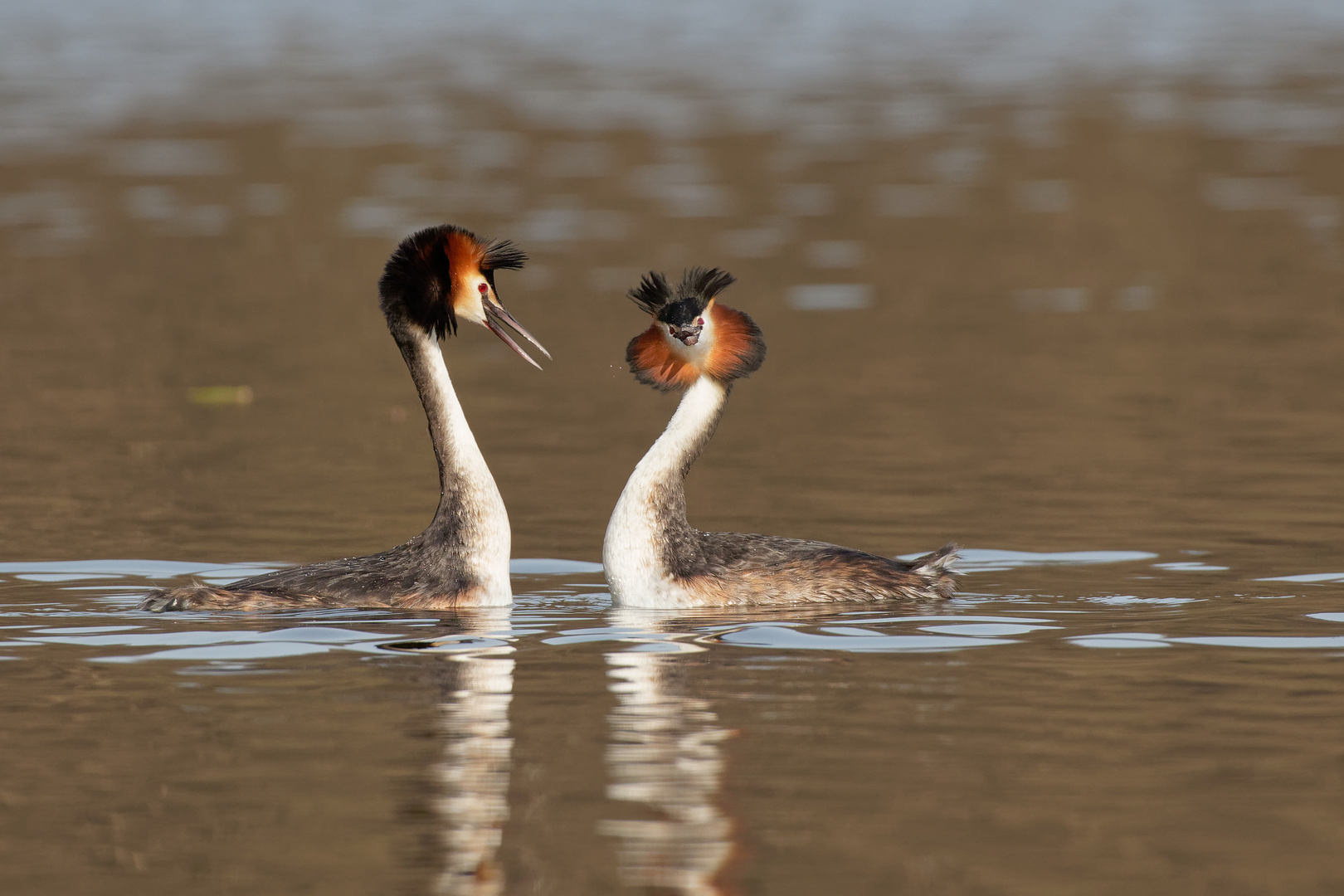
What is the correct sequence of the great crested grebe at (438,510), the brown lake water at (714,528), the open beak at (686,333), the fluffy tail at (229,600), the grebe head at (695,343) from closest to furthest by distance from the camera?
the brown lake water at (714,528) → the fluffy tail at (229,600) → the great crested grebe at (438,510) → the open beak at (686,333) → the grebe head at (695,343)

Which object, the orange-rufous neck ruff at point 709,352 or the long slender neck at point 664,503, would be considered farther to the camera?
the orange-rufous neck ruff at point 709,352

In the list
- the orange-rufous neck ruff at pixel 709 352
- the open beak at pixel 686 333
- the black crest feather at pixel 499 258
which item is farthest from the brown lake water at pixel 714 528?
the black crest feather at pixel 499 258

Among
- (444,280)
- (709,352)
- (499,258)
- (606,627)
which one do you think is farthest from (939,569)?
(444,280)

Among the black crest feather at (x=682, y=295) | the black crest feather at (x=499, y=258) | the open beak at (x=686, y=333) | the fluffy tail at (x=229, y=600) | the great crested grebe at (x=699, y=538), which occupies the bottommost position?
the fluffy tail at (x=229, y=600)

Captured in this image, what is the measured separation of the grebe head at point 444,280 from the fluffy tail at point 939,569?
93.1 inches

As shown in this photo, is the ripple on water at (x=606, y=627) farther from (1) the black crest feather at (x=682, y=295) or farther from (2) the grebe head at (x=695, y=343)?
(1) the black crest feather at (x=682, y=295)

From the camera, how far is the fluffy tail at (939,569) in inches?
510

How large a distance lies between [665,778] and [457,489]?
13.7 ft

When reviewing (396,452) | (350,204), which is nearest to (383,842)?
(396,452)

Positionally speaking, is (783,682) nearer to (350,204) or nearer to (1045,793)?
(1045,793)

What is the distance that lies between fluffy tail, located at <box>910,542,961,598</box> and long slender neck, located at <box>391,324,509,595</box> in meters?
2.25

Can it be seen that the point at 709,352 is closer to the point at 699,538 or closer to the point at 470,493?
the point at 699,538

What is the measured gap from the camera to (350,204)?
32.9 metres

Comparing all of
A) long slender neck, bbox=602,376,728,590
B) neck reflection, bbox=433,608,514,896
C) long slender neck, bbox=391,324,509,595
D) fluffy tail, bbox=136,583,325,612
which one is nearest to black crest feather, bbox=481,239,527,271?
long slender neck, bbox=391,324,509,595
